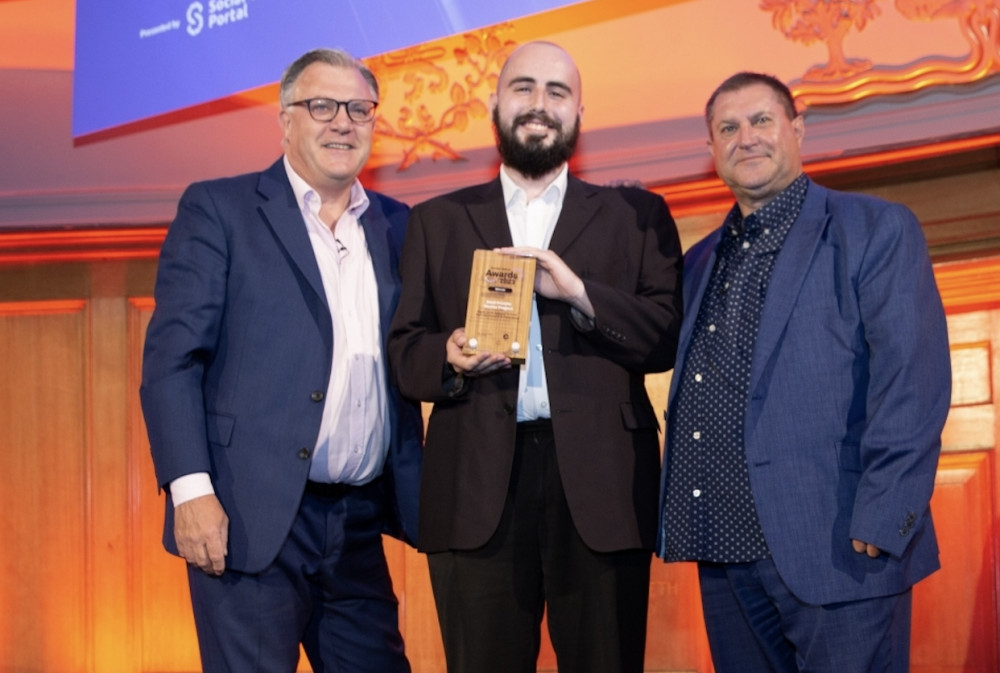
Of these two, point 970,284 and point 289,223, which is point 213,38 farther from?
point 970,284

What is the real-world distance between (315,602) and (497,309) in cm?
90

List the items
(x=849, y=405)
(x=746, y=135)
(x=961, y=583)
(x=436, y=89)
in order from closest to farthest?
(x=849, y=405) < (x=746, y=135) < (x=961, y=583) < (x=436, y=89)

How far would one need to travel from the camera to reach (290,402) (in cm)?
254

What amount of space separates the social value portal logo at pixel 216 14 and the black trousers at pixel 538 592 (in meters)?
2.33

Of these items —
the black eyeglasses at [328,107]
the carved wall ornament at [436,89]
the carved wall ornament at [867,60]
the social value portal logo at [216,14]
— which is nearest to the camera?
the black eyeglasses at [328,107]

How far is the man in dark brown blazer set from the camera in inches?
93.4

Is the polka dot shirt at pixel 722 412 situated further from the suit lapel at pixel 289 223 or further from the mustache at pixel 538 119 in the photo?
the suit lapel at pixel 289 223

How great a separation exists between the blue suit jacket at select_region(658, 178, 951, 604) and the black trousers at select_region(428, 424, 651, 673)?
0.35m

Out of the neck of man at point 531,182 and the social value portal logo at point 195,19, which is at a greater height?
the social value portal logo at point 195,19

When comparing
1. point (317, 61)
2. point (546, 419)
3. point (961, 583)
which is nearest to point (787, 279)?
point (546, 419)

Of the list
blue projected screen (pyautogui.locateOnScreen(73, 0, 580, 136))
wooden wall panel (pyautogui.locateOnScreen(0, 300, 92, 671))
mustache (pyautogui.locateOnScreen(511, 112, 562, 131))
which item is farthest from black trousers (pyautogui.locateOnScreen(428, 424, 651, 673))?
wooden wall panel (pyautogui.locateOnScreen(0, 300, 92, 671))

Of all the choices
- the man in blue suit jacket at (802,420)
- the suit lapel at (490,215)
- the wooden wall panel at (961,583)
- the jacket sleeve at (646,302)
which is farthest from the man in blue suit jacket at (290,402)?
the wooden wall panel at (961,583)

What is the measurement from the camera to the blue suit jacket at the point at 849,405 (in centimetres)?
218

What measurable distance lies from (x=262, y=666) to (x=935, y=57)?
2.55 meters
